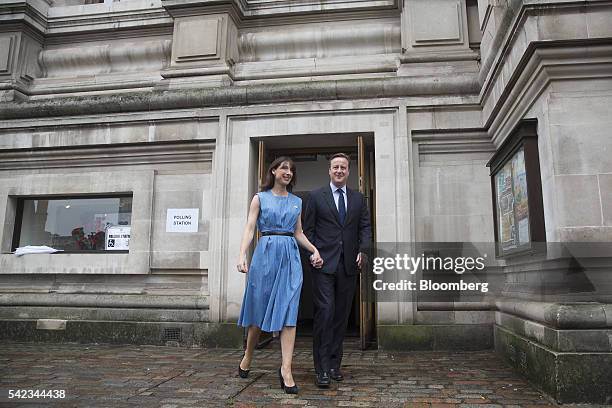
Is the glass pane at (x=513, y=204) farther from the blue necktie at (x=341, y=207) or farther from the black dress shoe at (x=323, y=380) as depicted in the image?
the black dress shoe at (x=323, y=380)

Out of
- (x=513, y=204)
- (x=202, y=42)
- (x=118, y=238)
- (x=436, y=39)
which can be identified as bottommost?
(x=118, y=238)

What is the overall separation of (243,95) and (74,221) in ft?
10.4

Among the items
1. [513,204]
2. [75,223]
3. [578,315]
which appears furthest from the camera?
[75,223]

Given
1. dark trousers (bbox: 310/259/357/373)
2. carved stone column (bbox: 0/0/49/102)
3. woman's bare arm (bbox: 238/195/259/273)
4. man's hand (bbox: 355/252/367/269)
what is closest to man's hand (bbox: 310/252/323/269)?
dark trousers (bbox: 310/259/357/373)

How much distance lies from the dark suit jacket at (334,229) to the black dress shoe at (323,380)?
0.86 metres

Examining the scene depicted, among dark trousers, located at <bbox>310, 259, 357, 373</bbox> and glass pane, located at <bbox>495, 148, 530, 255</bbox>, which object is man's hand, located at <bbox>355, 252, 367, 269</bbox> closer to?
dark trousers, located at <bbox>310, 259, 357, 373</bbox>

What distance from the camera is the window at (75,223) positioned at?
273 inches

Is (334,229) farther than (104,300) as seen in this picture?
No

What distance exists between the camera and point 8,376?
4328mm

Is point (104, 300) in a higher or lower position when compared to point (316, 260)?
lower

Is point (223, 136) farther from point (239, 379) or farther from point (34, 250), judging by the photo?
point (239, 379)

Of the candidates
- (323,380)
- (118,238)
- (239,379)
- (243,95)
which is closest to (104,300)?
(118,238)

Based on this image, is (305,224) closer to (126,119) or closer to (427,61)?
(427,61)

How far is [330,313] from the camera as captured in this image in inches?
165
